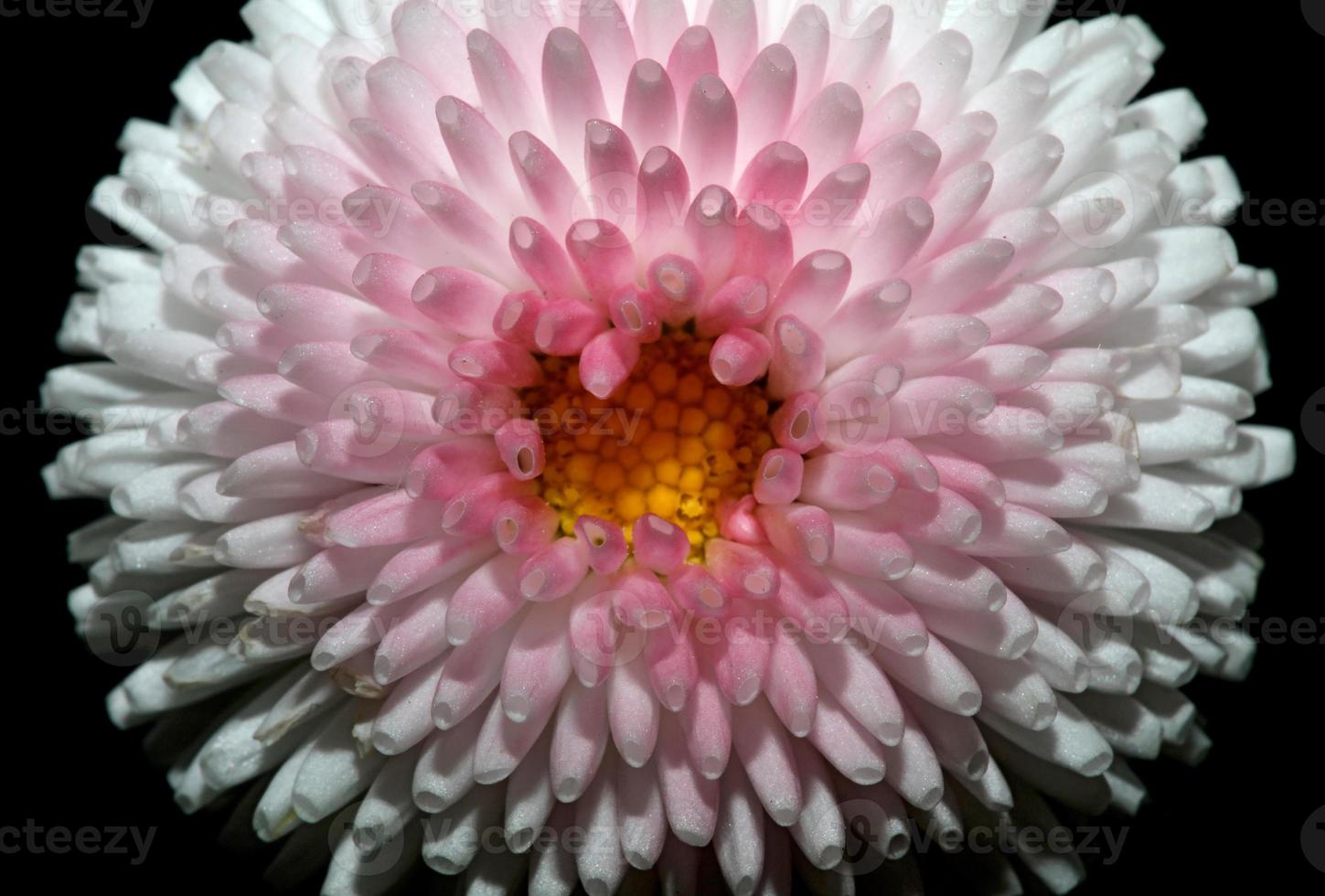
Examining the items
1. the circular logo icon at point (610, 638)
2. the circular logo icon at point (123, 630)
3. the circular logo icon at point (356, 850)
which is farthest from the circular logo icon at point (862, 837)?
the circular logo icon at point (123, 630)

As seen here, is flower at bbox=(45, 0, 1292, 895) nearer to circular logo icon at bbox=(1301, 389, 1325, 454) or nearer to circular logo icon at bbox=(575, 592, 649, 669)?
circular logo icon at bbox=(575, 592, 649, 669)

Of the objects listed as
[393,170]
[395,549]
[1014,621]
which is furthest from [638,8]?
[1014,621]

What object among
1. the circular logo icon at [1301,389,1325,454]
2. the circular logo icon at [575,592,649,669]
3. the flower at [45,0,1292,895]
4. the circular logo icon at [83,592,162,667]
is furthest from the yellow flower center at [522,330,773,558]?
the circular logo icon at [1301,389,1325,454]

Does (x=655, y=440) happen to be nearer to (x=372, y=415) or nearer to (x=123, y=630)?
(x=372, y=415)

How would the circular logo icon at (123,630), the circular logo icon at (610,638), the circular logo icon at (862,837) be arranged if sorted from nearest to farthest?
the circular logo icon at (610,638), the circular logo icon at (862,837), the circular logo icon at (123,630)

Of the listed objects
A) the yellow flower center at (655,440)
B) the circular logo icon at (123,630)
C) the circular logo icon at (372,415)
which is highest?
the circular logo icon at (372,415)

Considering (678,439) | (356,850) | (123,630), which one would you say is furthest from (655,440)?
(123,630)

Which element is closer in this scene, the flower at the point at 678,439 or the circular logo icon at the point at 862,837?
the flower at the point at 678,439

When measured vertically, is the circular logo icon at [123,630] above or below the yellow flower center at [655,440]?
below

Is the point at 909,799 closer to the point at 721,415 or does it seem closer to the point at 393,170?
the point at 721,415

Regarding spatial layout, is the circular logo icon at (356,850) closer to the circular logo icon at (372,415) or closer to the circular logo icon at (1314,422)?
the circular logo icon at (372,415)
